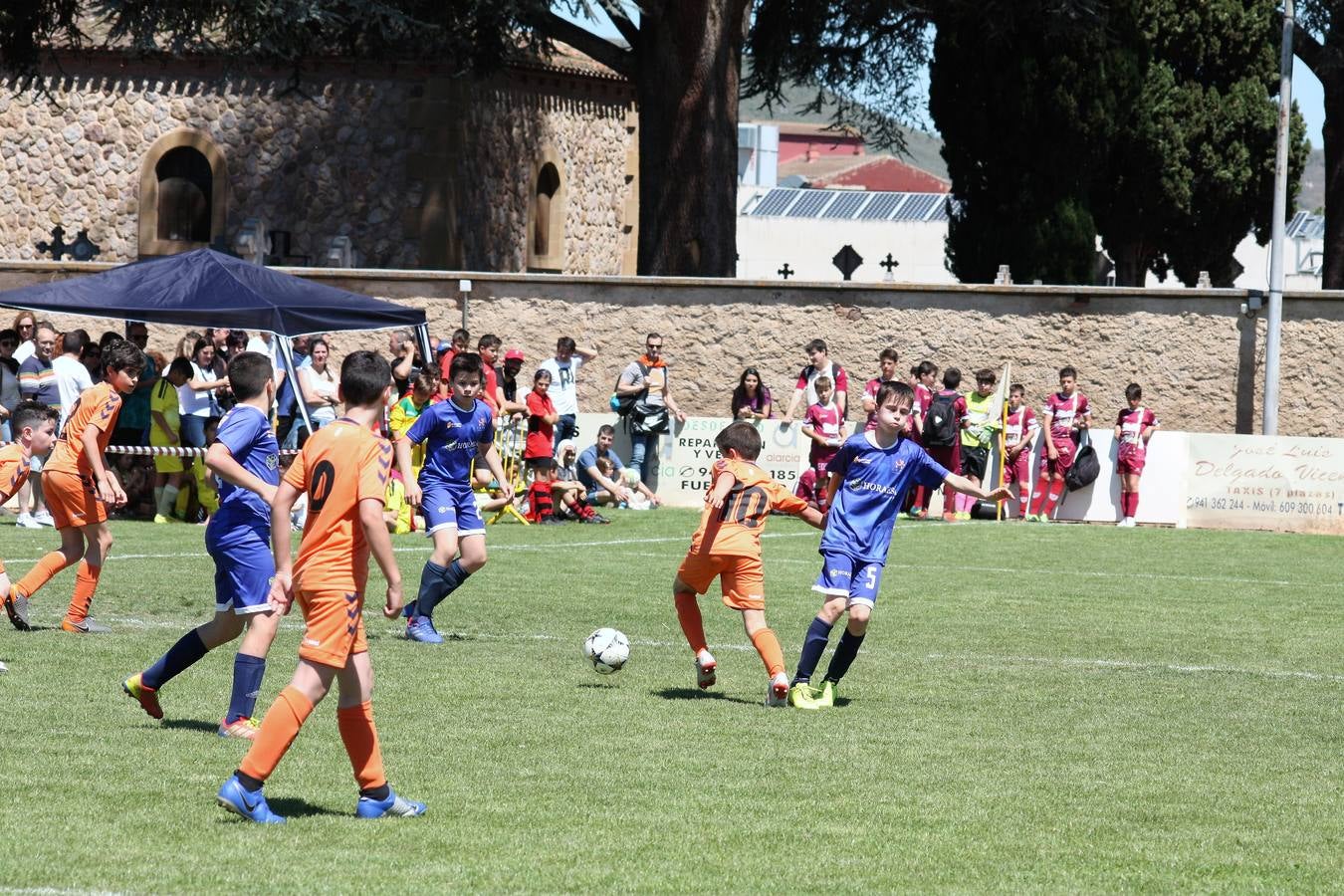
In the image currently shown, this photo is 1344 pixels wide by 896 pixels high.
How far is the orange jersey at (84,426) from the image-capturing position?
11602 millimetres

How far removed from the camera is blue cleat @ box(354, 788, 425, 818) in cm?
708

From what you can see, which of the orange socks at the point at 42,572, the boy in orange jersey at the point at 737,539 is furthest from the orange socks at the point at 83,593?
the boy in orange jersey at the point at 737,539

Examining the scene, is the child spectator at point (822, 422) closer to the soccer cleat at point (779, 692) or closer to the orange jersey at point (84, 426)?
the orange jersey at point (84, 426)

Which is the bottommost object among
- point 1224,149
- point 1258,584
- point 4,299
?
point 1258,584

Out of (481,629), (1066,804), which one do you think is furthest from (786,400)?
(1066,804)

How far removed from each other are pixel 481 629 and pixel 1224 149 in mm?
28940

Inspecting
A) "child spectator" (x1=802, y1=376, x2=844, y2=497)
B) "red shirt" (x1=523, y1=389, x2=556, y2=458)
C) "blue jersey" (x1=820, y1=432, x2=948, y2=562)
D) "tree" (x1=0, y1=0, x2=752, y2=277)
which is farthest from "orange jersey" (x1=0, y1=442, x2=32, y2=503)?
"tree" (x1=0, y1=0, x2=752, y2=277)

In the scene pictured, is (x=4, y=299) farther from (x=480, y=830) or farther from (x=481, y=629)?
(x=480, y=830)

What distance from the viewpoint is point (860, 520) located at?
10.2 meters

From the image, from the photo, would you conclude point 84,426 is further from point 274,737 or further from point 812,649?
point 274,737

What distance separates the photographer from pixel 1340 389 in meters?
25.6

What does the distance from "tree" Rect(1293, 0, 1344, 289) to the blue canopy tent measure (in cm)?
1870

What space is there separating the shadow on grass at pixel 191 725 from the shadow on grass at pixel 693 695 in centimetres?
236

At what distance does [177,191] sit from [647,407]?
1506 centimetres
